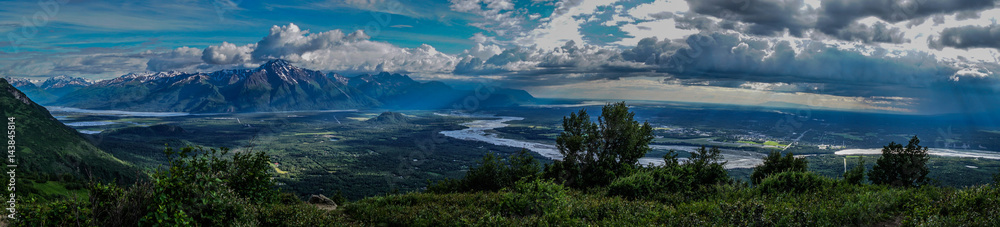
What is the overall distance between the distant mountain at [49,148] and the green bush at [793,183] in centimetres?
12683

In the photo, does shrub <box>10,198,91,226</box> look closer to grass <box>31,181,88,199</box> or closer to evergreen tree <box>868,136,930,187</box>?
evergreen tree <box>868,136,930,187</box>

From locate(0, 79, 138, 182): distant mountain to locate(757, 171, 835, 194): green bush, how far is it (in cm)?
12683

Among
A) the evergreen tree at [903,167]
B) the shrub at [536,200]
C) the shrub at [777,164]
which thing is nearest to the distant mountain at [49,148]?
the shrub at [536,200]

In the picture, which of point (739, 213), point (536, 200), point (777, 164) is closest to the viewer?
point (739, 213)

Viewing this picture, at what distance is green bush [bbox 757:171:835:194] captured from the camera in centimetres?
1930

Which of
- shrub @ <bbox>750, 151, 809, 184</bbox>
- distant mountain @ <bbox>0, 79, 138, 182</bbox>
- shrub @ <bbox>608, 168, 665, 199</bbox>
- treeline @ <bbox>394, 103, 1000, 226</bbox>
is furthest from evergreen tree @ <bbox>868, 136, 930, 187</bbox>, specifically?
distant mountain @ <bbox>0, 79, 138, 182</bbox>

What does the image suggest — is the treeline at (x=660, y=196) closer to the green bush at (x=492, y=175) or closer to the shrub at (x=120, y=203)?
the green bush at (x=492, y=175)

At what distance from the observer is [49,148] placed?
422ft

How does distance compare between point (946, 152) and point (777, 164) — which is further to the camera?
point (946, 152)

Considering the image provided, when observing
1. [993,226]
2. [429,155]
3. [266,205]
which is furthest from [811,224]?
[429,155]

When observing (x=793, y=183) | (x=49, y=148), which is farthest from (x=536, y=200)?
(x=49, y=148)

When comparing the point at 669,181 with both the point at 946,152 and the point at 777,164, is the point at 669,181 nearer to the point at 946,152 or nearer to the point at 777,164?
the point at 777,164

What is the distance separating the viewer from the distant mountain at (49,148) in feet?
362

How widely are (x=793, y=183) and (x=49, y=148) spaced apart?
188 metres
